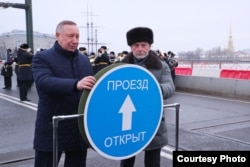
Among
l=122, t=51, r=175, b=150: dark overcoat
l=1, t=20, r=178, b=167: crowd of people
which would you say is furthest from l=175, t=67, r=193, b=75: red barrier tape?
l=1, t=20, r=178, b=167: crowd of people

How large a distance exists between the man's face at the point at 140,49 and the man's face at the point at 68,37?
0.57m

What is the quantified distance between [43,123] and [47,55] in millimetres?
542

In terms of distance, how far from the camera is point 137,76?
2342mm

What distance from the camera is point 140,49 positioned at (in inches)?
128

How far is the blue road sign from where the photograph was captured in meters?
2.17

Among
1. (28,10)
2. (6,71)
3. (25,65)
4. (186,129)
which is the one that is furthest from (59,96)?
(28,10)

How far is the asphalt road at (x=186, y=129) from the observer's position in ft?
18.1

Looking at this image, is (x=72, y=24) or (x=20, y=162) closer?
(x=72, y=24)

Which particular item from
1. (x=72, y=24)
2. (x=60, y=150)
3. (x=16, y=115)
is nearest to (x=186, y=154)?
(x=60, y=150)

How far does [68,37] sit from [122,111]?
3.01 ft

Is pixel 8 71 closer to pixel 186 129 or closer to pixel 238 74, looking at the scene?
pixel 238 74

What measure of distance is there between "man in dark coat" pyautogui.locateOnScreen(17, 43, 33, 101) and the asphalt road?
0.37m

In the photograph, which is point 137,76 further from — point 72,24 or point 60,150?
point 60,150

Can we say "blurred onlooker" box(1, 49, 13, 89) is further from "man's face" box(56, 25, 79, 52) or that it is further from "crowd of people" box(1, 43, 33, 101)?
"man's face" box(56, 25, 79, 52)
